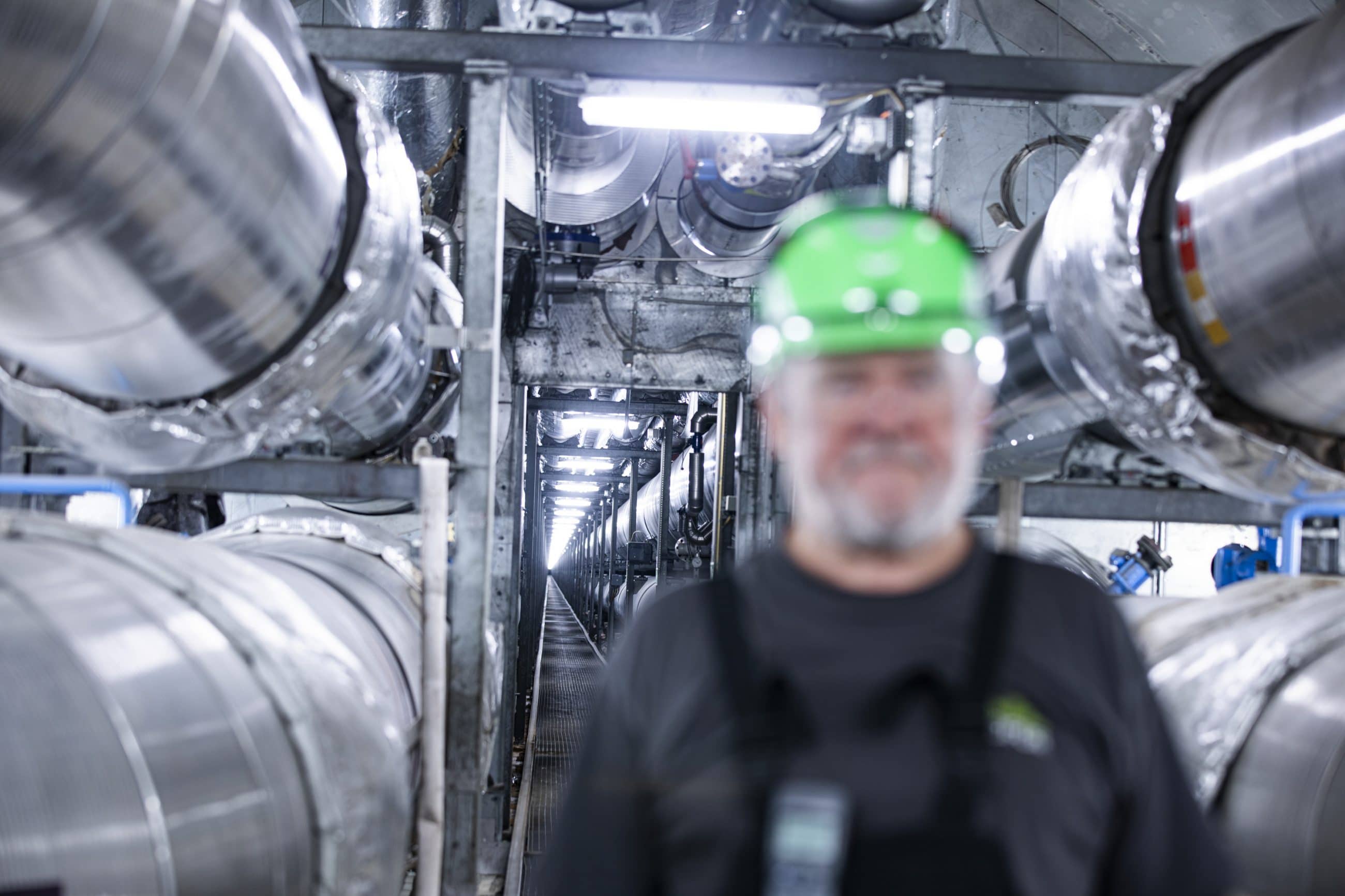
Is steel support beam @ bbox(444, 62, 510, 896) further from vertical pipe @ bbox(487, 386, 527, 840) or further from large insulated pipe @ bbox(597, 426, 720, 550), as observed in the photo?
large insulated pipe @ bbox(597, 426, 720, 550)

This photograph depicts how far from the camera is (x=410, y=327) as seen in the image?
120 inches

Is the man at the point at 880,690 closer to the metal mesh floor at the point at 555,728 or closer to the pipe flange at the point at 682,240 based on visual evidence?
the metal mesh floor at the point at 555,728

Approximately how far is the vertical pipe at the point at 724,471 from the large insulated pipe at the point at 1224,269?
3211mm

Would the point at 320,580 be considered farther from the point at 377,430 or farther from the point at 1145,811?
the point at 1145,811

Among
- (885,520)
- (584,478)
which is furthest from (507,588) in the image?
(584,478)

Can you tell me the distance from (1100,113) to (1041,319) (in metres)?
3.45

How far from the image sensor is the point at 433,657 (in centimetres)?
249

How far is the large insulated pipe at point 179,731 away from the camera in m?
1.11

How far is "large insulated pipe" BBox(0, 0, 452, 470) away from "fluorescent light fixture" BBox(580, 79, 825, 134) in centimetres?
65

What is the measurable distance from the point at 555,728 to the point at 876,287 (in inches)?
284

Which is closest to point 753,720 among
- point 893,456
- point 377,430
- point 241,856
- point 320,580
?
point 893,456

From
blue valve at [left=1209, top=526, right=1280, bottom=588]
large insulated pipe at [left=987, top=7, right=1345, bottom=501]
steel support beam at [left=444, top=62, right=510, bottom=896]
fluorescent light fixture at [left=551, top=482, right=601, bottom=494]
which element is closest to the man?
large insulated pipe at [left=987, top=7, right=1345, bottom=501]

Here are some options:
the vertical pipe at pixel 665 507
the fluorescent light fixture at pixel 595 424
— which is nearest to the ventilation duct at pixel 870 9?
the vertical pipe at pixel 665 507

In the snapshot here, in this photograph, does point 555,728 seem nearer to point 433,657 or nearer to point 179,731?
point 433,657
